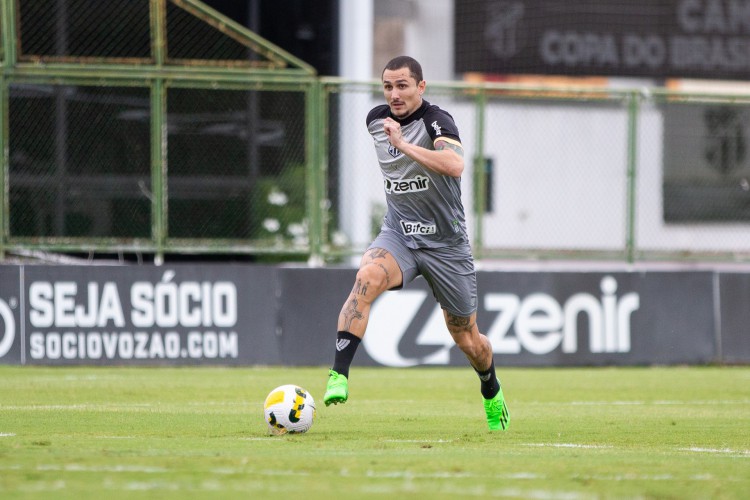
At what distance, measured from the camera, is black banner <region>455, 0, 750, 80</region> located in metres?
21.4

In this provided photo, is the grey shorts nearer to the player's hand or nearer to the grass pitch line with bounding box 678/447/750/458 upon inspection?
the player's hand

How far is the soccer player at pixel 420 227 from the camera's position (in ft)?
25.2

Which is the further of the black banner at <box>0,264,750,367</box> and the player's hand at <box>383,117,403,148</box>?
the black banner at <box>0,264,750,367</box>

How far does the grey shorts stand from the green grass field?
885mm

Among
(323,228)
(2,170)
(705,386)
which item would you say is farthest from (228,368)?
(705,386)

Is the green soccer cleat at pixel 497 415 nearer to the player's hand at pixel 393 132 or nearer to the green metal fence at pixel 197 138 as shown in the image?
the player's hand at pixel 393 132

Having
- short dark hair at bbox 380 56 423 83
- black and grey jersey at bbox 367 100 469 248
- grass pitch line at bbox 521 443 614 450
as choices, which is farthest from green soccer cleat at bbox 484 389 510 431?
short dark hair at bbox 380 56 423 83

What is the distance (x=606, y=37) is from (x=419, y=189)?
14.5 m

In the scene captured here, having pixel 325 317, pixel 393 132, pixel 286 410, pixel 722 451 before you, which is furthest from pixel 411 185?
pixel 325 317

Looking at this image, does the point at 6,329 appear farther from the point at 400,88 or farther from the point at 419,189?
the point at 400,88

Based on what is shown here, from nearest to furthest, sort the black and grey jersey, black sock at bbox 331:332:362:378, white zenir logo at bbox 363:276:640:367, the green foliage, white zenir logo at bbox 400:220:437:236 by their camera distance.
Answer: black sock at bbox 331:332:362:378, the black and grey jersey, white zenir logo at bbox 400:220:437:236, white zenir logo at bbox 363:276:640:367, the green foliage

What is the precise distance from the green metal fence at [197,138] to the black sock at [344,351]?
7128 mm

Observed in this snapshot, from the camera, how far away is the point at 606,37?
21.5 meters

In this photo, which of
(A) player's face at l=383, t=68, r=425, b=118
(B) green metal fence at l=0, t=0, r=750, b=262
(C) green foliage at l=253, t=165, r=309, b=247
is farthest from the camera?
(C) green foliage at l=253, t=165, r=309, b=247
